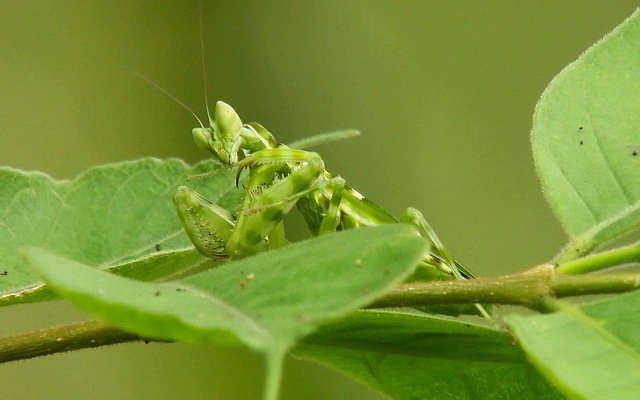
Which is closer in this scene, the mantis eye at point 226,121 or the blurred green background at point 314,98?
the mantis eye at point 226,121

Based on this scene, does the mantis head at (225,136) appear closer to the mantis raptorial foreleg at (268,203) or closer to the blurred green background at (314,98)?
the mantis raptorial foreleg at (268,203)

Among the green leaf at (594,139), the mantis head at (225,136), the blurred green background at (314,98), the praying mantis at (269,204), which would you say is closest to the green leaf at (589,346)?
the green leaf at (594,139)

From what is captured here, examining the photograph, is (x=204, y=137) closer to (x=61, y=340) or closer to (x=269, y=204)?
(x=269, y=204)

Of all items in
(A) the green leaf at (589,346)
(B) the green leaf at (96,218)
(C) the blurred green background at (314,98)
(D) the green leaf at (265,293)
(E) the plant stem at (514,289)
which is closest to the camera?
(D) the green leaf at (265,293)

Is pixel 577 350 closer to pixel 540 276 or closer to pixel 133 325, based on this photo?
pixel 540 276

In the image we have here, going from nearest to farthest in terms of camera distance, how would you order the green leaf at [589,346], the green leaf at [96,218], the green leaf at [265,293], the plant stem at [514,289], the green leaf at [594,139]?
the green leaf at [265,293], the green leaf at [589,346], the plant stem at [514,289], the green leaf at [594,139], the green leaf at [96,218]

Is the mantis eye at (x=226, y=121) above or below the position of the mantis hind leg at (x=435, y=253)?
above

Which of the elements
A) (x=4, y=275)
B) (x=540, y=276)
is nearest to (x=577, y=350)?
(x=540, y=276)
